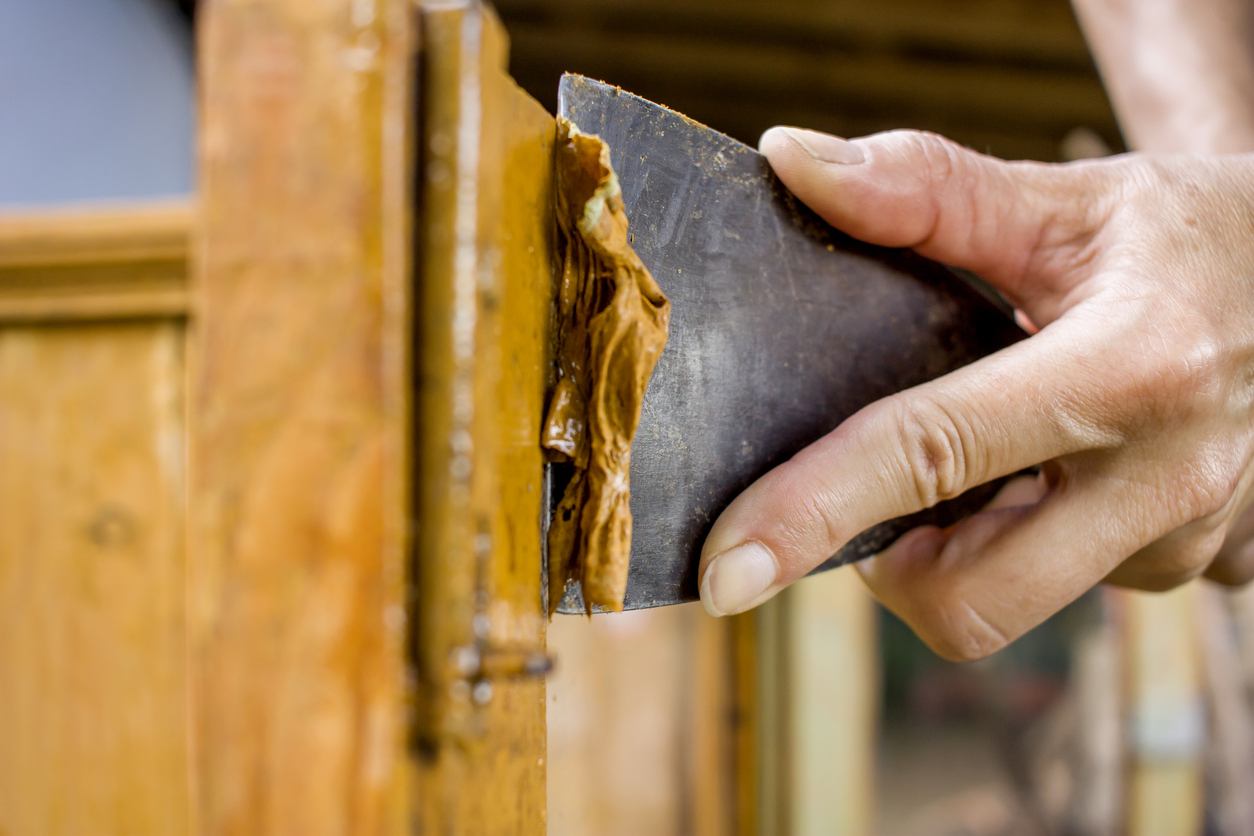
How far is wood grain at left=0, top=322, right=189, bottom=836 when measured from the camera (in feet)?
2.04

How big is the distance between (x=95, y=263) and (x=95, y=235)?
24 mm

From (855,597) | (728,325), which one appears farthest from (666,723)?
(728,325)

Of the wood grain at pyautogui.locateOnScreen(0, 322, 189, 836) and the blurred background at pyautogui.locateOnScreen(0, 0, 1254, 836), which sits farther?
the blurred background at pyautogui.locateOnScreen(0, 0, 1254, 836)

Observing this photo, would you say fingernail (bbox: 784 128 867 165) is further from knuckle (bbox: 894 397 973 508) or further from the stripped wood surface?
the stripped wood surface

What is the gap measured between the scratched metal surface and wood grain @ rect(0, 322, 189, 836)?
1.45 feet

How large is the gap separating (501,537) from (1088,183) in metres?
0.58

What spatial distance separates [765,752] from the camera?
1.73 metres

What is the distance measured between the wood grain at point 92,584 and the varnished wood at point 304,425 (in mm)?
438

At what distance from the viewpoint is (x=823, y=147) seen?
0.52 metres

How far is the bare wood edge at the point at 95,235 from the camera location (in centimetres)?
61

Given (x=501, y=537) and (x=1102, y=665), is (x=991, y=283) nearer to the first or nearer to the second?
(x=501, y=537)

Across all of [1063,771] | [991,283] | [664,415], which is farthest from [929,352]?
[1063,771]

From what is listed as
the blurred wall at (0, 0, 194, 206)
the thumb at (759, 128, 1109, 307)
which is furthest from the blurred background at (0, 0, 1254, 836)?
the thumb at (759, 128, 1109, 307)

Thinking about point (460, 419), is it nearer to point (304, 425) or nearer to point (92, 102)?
point (304, 425)
